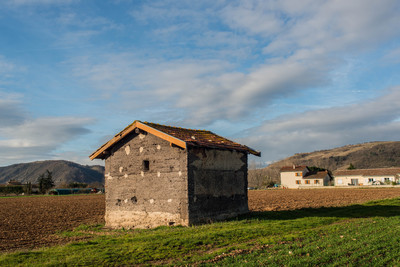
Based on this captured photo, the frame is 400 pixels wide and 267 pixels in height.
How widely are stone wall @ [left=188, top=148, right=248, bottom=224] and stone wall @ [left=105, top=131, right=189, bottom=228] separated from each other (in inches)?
22.2

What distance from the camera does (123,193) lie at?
17.7m

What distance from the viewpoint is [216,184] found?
17.1 metres

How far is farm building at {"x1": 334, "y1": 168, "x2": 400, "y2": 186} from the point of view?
74562 mm

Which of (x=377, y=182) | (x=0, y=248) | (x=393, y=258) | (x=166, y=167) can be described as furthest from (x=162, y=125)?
(x=377, y=182)

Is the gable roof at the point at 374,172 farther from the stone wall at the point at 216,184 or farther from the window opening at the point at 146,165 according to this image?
the window opening at the point at 146,165

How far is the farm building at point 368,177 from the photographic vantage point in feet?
245

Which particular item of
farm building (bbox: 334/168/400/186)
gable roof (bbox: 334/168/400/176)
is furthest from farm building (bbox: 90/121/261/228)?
gable roof (bbox: 334/168/400/176)

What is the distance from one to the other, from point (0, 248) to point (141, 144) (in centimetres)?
764

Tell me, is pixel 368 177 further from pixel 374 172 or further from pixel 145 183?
pixel 145 183

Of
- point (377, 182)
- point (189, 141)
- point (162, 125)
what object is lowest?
point (377, 182)

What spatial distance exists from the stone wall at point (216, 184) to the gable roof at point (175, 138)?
377 millimetres

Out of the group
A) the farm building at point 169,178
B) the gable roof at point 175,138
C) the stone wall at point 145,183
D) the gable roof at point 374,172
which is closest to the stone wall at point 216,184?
the farm building at point 169,178

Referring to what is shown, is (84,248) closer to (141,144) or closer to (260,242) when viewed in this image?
(260,242)

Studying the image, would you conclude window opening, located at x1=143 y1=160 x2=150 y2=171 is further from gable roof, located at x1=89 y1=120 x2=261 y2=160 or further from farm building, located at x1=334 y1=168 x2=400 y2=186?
farm building, located at x1=334 y1=168 x2=400 y2=186
